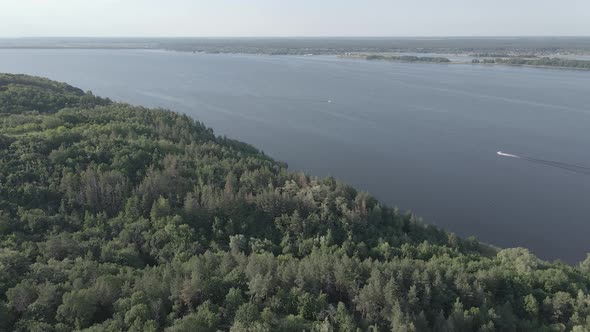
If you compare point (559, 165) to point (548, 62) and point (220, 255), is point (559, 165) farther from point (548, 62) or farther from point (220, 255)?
point (548, 62)

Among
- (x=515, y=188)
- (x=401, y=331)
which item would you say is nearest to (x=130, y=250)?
(x=401, y=331)

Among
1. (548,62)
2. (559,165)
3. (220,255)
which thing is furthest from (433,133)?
(548,62)

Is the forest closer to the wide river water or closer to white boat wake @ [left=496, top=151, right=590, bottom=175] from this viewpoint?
the wide river water

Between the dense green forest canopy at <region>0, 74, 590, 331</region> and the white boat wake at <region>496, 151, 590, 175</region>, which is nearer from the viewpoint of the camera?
the dense green forest canopy at <region>0, 74, 590, 331</region>

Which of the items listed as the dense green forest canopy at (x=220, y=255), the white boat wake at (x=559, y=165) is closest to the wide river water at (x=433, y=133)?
the white boat wake at (x=559, y=165)

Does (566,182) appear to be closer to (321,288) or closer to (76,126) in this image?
(321,288)

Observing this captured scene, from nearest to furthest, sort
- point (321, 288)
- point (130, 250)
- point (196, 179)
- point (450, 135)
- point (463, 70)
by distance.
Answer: point (321, 288)
point (130, 250)
point (196, 179)
point (450, 135)
point (463, 70)

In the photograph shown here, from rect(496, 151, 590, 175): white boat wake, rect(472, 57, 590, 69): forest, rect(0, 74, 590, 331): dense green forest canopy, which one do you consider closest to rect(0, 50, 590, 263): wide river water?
rect(496, 151, 590, 175): white boat wake
